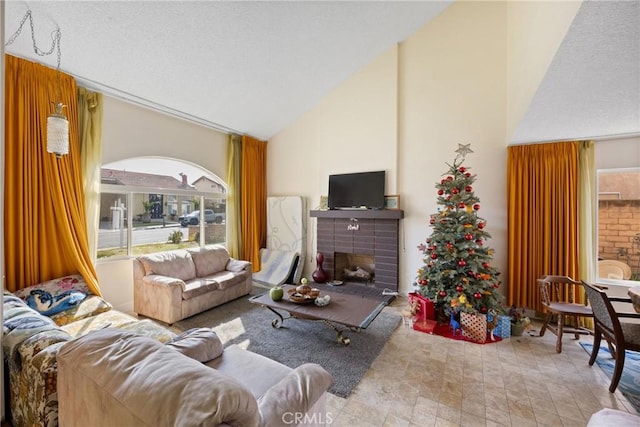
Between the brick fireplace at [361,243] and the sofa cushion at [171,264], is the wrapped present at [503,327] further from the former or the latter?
the sofa cushion at [171,264]

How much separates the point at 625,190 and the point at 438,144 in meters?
2.25

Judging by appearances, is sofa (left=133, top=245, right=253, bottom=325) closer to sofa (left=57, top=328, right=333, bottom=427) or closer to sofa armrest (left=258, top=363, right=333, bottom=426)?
sofa (left=57, top=328, right=333, bottom=427)

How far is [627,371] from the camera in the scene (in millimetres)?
2391

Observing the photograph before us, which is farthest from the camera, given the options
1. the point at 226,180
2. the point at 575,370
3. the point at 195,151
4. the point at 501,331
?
the point at 226,180

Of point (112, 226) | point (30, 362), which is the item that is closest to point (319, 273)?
point (112, 226)

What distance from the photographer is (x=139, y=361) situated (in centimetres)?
101

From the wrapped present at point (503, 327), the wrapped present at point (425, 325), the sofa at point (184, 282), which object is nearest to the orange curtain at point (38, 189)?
the sofa at point (184, 282)

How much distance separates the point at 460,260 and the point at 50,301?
4.25 m

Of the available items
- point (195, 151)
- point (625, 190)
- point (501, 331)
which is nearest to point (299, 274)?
point (195, 151)

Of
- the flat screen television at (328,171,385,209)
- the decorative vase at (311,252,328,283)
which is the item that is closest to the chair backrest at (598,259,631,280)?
the flat screen television at (328,171,385,209)

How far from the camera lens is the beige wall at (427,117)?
3764 mm

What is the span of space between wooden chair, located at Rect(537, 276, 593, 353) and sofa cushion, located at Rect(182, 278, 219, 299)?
4.00m

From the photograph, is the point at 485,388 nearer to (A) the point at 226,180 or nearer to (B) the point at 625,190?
(B) the point at 625,190

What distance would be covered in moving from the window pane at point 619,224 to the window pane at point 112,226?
6.30 metres
